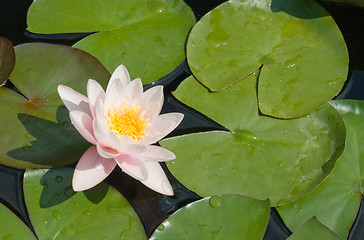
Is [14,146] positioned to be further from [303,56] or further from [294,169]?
[303,56]

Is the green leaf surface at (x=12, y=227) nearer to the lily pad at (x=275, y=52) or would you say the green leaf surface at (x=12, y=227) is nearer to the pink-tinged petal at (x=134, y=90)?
the pink-tinged petal at (x=134, y=90)

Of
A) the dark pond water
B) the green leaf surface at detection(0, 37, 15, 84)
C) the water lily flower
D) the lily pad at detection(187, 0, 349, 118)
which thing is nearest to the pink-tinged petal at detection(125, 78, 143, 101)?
the water lily flower

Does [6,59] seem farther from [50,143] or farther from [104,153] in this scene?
[104,153]

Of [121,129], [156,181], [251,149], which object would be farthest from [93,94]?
[251,149]

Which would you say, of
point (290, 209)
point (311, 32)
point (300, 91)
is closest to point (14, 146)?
point (290, 209)

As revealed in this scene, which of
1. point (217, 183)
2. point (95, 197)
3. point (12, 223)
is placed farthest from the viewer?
point (217, 183)

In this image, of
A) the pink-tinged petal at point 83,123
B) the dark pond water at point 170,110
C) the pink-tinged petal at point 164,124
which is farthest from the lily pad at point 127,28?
the pink-tinged petal at point 83,123

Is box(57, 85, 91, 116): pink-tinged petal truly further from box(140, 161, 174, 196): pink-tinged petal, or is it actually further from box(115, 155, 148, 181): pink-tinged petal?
box(140, 161, 174, 196): pink-tinged petal
